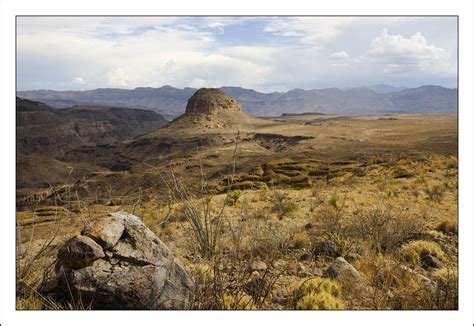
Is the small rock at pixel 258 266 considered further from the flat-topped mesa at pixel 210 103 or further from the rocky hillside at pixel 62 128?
the rocky hillside at pixel 62 128

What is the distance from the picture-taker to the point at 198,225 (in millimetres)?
5402

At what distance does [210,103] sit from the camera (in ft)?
228

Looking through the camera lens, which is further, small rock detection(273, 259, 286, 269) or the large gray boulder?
small rock detection(273, 259, 286, 269)

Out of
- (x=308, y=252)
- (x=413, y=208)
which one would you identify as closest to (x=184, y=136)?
(x=413, y=208)

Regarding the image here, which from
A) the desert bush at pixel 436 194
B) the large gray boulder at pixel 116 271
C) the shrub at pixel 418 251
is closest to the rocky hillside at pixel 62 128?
the desert bush at pixel 436 194

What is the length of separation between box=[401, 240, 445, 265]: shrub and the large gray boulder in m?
4.06

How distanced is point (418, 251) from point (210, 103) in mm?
64658

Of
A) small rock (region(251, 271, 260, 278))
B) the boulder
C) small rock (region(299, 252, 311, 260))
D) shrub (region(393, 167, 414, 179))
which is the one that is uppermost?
shrub (region(393, 167, 414, 179))

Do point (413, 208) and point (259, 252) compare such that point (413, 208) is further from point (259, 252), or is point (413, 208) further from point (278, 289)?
point (278, 289)

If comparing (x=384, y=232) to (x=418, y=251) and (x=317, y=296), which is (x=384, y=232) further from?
(x=317, y=296)

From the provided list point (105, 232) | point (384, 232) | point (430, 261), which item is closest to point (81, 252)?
point (105, 232)

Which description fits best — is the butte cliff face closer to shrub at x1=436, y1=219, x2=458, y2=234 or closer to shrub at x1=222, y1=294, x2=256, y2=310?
shrub at x1=436, y1=219, x2=458, y2=234

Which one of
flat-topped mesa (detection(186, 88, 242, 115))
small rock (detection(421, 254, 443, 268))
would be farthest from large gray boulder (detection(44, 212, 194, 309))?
flat-topped mesa (detection(186, 88, 242, 115))

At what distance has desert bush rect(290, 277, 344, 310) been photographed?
424 cm
